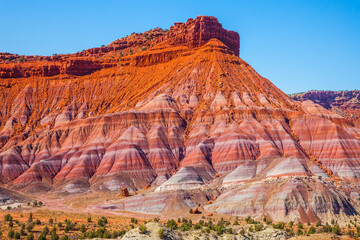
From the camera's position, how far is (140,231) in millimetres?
44500

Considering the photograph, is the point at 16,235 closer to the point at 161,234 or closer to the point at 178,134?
the point at 161,234

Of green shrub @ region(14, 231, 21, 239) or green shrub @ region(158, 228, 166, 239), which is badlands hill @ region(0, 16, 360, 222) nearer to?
green shrub @ region(158, 228, 166, 239)

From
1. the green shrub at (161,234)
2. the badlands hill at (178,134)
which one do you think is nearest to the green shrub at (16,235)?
the green shrub at (161,234)

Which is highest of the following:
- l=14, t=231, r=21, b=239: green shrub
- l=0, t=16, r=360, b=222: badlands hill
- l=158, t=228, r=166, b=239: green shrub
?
l=0, t=16, r=360, b=222: badlands hill

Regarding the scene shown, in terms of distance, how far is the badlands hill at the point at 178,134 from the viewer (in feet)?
270

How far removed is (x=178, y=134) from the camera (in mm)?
119062

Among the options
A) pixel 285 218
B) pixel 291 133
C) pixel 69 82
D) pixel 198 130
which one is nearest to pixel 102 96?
Answer: pixel 69 82

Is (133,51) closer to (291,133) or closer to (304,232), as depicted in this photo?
(291,133)

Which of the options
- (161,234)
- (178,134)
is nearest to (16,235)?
(161,234)

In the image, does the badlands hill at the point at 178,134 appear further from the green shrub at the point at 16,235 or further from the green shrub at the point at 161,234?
the green shrub at the point at 16,235

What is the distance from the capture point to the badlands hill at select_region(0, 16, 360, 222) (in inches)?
3238

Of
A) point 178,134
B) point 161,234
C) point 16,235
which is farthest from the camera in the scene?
point 178,134

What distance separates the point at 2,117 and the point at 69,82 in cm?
2357

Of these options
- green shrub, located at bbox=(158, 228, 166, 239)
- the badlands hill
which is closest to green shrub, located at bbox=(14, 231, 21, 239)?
green shrub, located at bbox=(158, 228, 166, 239)
